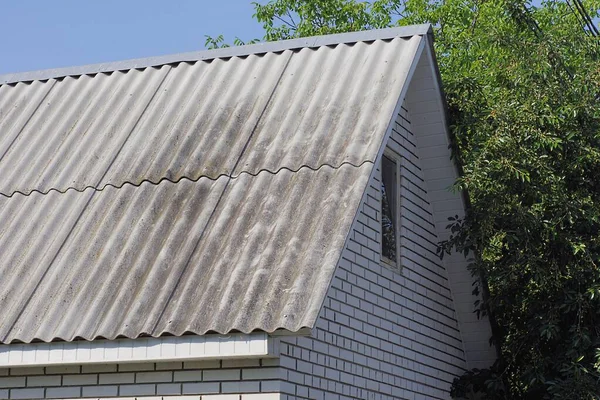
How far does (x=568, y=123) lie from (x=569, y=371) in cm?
287

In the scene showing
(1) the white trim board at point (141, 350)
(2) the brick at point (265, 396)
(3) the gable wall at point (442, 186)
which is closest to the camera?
(1) the white trim board at point (141, 350)

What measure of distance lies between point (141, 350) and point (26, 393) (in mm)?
1526

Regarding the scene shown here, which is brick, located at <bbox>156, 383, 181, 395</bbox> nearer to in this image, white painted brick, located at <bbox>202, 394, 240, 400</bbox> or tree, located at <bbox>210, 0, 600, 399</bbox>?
white painted brick, located at <bbox>202, 394, 240, 400</bbox>

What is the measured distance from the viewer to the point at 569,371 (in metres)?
11.4

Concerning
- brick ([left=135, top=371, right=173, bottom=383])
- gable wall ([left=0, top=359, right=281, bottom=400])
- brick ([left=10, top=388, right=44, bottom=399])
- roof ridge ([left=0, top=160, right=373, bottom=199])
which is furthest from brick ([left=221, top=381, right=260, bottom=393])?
roof ridge ([left=0, top=160, right=373, bottom=199])

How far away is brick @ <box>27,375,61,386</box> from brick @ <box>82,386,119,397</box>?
0.27 meters

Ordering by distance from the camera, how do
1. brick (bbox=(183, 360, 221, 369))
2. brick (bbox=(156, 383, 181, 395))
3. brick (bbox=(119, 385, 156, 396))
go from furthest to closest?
brick (bbox=(119, 385, 156, 396)), brick (bbox=(156, 383, 181, 395)), brick (bbox=(183, 360, 221, 369))

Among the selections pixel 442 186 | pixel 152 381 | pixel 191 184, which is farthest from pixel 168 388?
pixel 442 186

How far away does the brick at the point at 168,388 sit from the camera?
816 centimetres

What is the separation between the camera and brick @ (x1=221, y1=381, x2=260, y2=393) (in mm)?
7961

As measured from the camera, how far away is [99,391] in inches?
332

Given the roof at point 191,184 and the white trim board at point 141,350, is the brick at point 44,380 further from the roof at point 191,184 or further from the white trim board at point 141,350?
the roof at point 191,184

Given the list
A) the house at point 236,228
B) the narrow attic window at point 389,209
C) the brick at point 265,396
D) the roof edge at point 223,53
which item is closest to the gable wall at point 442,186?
the house at point 236,228

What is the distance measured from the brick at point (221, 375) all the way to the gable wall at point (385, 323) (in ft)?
1.25
